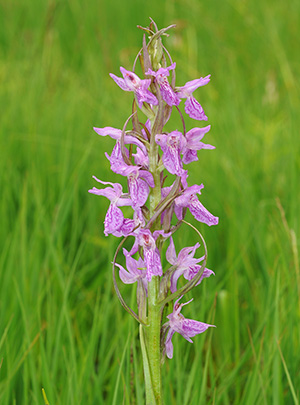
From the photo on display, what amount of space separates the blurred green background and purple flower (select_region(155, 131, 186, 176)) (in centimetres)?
48

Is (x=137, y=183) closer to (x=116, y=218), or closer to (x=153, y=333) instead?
(x=116, y=218)

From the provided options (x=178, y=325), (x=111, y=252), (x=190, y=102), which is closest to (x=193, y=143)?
(x=190, y=102)

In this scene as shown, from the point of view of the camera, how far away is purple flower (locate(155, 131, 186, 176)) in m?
1.17

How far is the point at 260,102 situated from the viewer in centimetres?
493

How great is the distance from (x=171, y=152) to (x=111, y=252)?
35.4 inches

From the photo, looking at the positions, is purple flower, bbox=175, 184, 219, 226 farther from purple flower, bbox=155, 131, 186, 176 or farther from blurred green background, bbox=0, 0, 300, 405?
blurred green background, bbox=0, 0, 300, 405

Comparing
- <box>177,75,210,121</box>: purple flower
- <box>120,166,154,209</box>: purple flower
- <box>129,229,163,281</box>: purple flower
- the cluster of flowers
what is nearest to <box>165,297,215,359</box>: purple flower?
the cluster of flowers

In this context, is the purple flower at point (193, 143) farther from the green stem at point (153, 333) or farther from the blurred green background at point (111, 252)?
the blurred green background at point (111, 252)

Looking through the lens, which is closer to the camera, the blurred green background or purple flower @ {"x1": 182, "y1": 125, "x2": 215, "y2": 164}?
purple flower @ {"x1": 182, "y1": 125, "x2": 215, "y2": 164}

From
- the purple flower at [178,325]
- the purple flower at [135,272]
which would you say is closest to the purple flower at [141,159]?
the purple flower at [135,272]

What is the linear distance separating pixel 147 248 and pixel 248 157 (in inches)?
93.7

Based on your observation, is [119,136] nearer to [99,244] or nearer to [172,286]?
[172,286]

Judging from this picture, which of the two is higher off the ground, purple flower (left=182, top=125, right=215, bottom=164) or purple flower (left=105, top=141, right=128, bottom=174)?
purple flower (left=182, top=125, right=215, bottom=164)

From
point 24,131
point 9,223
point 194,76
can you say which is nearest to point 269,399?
point 9,223
